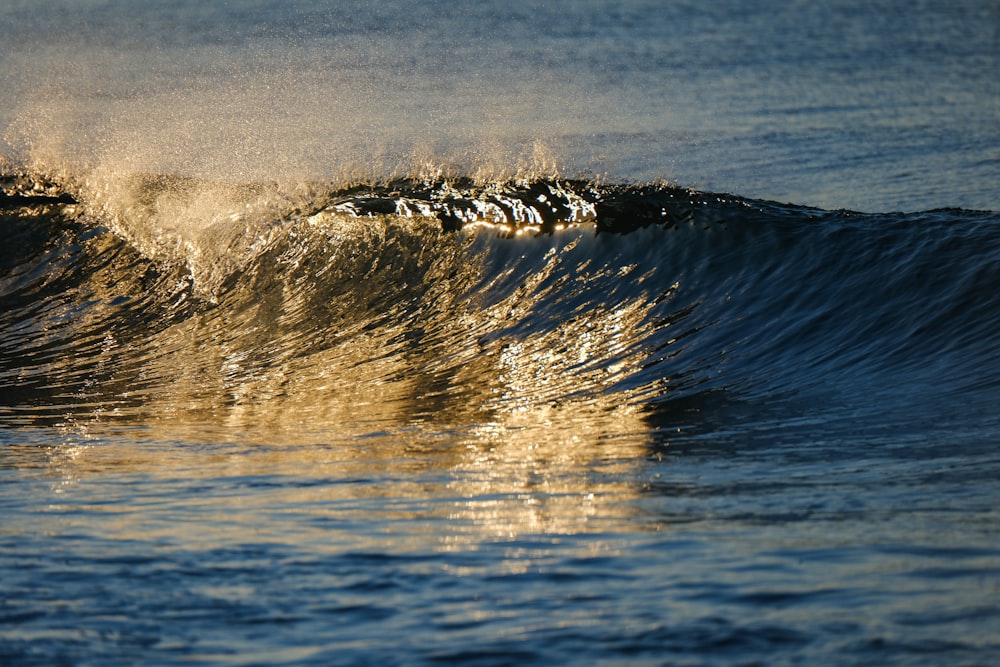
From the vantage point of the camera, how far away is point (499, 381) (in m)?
7.57

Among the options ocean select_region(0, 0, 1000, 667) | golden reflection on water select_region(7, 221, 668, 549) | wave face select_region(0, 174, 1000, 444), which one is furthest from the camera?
wave face select_region(0, 174, 1000, 444)

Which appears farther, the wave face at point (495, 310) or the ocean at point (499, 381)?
the wave face at point (495, 310)

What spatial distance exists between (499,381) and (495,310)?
1.89m

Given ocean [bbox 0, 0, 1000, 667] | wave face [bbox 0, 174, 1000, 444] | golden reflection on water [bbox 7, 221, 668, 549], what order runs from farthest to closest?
wave face [bbox 0, 174, 1000, 444]
golden reflection on water [bbox 7, 221, 668, 549]
ocean [bbox 0, 0, 1000, 667]

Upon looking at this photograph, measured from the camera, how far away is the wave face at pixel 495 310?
6770 mm

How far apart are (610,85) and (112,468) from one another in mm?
18688

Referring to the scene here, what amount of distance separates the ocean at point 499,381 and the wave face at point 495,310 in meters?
0.04

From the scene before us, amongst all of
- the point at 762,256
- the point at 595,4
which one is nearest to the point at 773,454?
the point at 762,256

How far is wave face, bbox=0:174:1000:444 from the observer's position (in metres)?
6.77

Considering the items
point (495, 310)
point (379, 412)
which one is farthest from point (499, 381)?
point (495, 310)

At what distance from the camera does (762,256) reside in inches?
358

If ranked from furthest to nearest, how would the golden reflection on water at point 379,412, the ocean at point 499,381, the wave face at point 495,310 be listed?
the wave face at point 495,310
the golden reflection on water at point 379,412
the ocean at point 499,381

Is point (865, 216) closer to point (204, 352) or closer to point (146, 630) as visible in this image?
point (204, 352)

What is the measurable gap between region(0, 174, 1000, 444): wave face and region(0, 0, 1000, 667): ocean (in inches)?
1.5
